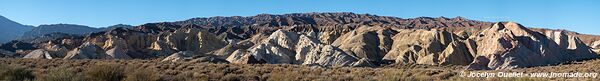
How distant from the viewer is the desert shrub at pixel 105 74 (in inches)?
787

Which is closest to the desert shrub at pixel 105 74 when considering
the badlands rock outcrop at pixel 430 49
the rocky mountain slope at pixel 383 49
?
the rocky mountain slope at pixel 383 49

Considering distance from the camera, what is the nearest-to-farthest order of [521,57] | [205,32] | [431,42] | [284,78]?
[284,78] → [521,57] → [431,42] → [205,32]

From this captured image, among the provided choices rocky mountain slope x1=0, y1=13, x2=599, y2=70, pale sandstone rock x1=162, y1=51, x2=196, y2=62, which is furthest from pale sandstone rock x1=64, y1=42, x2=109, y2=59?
pale sandstone rock x1=162, y1=51, x2=196, y2=62

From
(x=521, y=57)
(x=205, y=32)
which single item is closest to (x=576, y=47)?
(x=521, y=57)

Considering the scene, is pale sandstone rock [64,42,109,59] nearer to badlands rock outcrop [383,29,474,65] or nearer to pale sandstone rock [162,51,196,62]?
pale sandstone rock [162,51,196,62]

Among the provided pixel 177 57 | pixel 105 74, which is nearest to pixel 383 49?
pixel 177 57

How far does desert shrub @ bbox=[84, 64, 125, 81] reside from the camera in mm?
20000

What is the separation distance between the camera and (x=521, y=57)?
7169 cm

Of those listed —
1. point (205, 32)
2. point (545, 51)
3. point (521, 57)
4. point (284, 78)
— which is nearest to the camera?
point (284, 78)

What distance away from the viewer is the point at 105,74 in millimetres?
20047

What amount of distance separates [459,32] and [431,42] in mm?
25657

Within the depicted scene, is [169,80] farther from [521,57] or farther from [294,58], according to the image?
[294,58]

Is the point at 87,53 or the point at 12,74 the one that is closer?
the point at 12,74

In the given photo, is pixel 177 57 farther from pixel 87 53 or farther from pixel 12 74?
pixel 12 74
